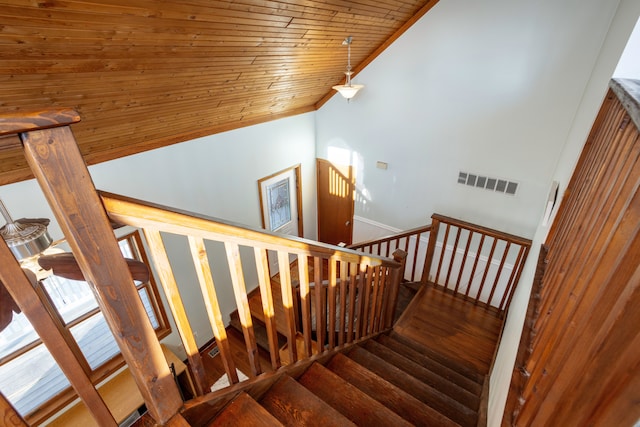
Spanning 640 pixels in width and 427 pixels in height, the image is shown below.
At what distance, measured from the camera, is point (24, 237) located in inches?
55.4

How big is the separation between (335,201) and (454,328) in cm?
296

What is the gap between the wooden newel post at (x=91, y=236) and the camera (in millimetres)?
575

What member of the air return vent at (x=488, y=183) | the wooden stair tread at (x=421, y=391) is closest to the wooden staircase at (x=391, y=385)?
the wooden stair tread at (x=421, y=391)

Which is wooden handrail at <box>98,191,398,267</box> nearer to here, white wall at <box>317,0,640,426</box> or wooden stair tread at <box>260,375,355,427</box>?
wooden stair tread at <box>260,375,355,427</box>

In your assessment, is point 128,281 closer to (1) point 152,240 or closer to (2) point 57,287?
(1) point 152,240

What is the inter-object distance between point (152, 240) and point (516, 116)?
3.85m

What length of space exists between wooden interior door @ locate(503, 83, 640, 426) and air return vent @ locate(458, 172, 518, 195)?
284 cm

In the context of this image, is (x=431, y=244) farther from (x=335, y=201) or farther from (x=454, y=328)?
(x=335, y=201)

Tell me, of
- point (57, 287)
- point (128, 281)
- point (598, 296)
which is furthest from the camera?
point (57, 287)

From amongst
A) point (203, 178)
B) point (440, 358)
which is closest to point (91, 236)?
point (440, 358)

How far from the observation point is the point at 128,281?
798mm

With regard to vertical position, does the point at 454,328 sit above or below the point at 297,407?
below

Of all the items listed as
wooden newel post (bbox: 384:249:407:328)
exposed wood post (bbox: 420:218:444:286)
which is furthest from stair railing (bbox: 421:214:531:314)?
wooden newel post (bbox: 384:249:407:328)

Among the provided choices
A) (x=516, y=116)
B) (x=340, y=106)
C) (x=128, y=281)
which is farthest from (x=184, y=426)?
(x=340, y=106)
